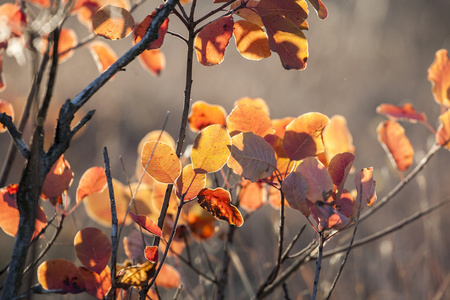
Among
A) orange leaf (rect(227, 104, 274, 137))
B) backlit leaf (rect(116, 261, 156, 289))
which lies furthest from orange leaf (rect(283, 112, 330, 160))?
backlit leaf (rect(116, 261, 156, 289))

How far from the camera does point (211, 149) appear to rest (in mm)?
507

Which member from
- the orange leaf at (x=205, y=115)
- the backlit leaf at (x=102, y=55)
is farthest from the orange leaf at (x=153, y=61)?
the orange leaf at (x=205, y=115)

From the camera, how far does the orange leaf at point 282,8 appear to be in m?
0.52

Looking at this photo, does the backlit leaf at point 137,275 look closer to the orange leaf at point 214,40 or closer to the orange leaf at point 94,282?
the orange leaf at point 94,282

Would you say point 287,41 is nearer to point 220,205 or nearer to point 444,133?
point 220,205

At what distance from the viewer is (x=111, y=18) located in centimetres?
51

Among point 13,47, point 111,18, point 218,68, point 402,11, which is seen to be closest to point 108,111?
point 218,68

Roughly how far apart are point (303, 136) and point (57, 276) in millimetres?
381

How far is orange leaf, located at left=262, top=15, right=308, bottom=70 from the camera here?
52 centimetres

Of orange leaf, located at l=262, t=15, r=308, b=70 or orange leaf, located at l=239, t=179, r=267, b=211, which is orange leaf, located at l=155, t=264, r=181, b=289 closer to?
orange leaf, located at l=239, t=179, r=267, b=211

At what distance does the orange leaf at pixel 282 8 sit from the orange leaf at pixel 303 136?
0.13m

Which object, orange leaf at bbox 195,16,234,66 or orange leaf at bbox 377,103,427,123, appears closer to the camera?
orange leaf at bbox 195,16,234,66

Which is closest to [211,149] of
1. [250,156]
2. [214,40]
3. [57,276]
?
[250,156]

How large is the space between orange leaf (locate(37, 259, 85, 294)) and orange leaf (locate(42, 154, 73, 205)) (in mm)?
82
